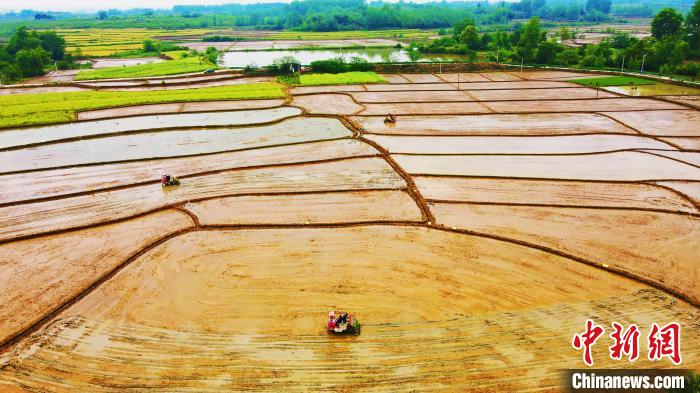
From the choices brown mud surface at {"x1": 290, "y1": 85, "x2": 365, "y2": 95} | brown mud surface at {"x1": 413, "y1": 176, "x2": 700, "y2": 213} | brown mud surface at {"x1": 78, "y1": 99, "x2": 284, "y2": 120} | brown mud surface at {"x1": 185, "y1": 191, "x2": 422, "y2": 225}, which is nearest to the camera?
brown mud surface at {"x1": 185, "y1": 191, "x2": 422, "y2": 225}

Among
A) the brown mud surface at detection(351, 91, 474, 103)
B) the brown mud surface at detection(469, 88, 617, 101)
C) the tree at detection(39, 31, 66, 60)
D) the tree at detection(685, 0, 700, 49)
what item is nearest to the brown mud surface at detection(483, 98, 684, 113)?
the brown mud surface at detection(469, 88, 617, 101)

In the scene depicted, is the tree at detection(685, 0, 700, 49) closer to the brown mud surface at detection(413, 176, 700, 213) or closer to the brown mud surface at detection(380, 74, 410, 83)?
the brown mud surface at detection(380, 74, 410, 83)

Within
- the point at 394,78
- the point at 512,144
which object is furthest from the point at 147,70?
the point at 512,144

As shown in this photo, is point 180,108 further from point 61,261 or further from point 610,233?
point 610,233

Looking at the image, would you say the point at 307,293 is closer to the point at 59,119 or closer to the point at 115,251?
the point at 115,251

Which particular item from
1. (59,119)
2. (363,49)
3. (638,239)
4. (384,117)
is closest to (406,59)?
(363,49)

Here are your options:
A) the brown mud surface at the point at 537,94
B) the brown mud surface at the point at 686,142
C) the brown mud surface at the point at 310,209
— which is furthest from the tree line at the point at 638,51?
the brown mud surface at the point at 310,209

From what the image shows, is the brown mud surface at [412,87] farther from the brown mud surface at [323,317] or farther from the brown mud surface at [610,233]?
the brown mud surface at [323,317]
